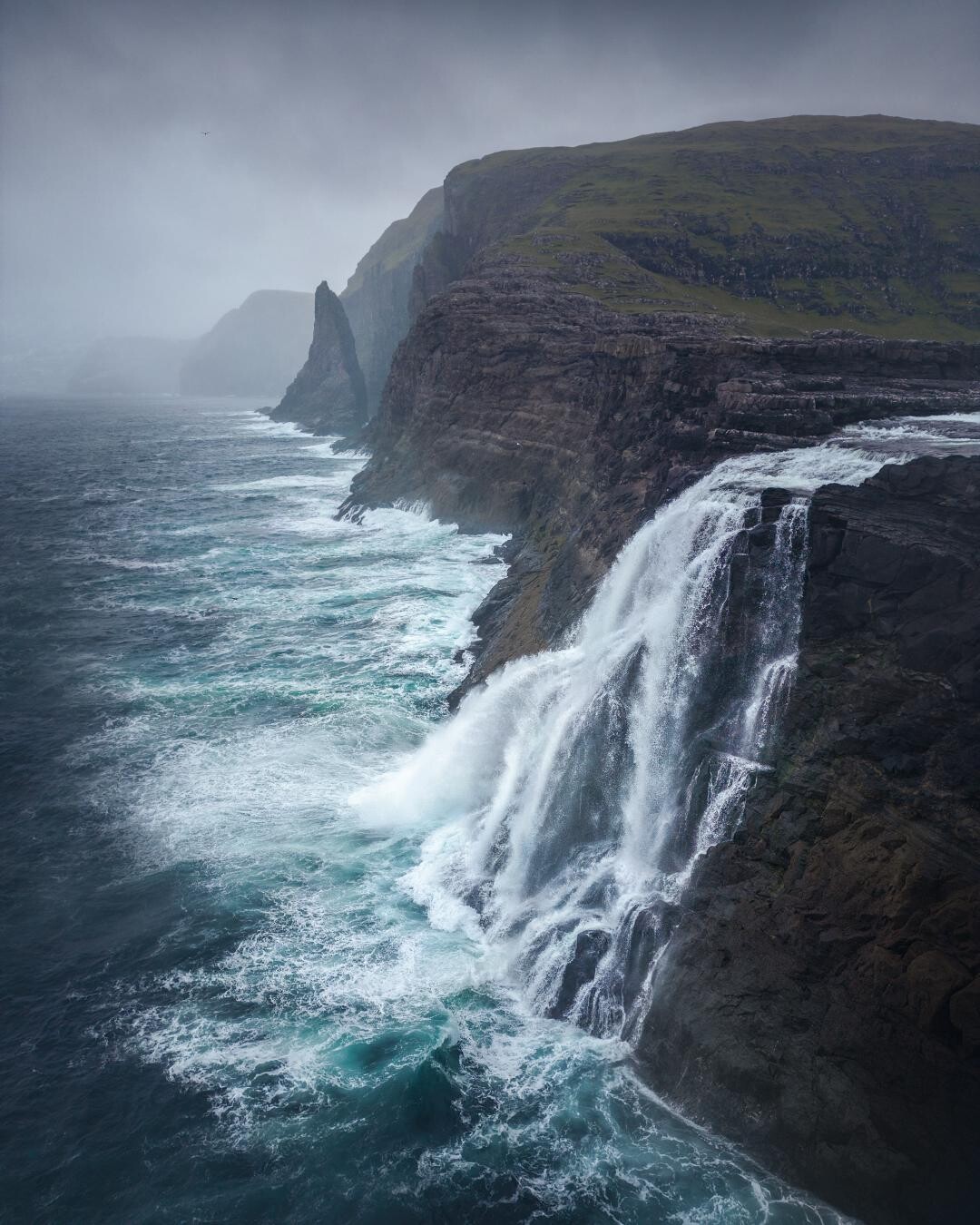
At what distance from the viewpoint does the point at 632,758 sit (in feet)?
79.9

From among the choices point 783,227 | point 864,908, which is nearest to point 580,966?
point 864,908

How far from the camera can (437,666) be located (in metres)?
42.3

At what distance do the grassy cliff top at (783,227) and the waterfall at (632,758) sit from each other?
39287mm

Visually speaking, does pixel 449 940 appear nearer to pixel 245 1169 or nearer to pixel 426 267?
pixel 245 1169

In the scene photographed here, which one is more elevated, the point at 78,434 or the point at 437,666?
the point at 78,434

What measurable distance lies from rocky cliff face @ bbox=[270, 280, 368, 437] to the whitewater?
395 feet

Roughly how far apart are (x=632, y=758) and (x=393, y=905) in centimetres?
922

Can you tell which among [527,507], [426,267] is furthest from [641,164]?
[527,507]

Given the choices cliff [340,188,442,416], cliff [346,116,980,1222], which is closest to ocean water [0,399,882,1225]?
cliff [346,116,980,1222]

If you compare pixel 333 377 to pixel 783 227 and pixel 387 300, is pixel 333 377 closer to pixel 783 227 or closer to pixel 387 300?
pixel 387 300

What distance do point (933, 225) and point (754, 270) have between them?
2181 cm

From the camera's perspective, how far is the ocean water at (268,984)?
55.0ft

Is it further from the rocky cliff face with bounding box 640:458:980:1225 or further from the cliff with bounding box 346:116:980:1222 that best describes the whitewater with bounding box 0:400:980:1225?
the cliff with bounding box 346:116:980:1222

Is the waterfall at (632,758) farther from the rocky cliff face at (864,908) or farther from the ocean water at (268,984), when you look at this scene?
the ocean water at (268,984)
